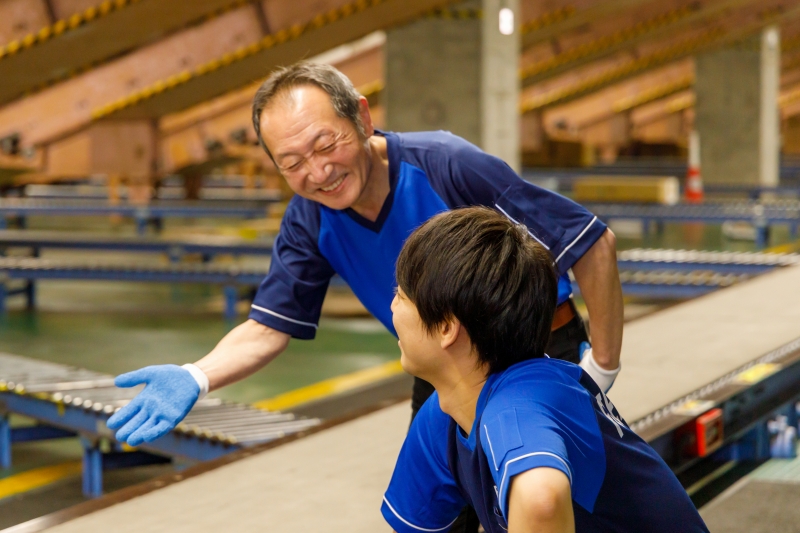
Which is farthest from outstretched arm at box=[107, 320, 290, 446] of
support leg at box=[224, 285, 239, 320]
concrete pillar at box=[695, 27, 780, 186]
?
concrete pillar at box=[695, 27, 780, 186]

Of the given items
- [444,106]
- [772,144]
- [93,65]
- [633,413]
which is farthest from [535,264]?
[772,144]

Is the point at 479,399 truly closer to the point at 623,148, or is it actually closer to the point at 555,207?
the point at 555,207

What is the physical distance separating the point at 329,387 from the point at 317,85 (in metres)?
4.06

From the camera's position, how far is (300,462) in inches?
118

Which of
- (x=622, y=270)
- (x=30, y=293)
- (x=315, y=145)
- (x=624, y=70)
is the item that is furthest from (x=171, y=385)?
(x=624, y=70)

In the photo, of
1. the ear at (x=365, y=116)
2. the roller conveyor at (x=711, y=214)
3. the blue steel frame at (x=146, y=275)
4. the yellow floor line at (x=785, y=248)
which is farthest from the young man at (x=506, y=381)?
the yellow floor line at (x=785, y=248)

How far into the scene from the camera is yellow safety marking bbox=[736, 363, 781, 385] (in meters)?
3.61

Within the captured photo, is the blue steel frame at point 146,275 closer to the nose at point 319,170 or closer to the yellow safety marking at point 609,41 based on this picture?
the nose at point 319,170

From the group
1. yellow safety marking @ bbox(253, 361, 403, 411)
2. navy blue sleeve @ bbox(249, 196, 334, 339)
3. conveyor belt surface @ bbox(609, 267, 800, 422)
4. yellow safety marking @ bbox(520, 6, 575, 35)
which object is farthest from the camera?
yellow safety marking @ bbox(520, 6, 575, 35)

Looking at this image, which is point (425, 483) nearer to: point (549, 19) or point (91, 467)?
point (91, 467)

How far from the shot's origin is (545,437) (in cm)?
128

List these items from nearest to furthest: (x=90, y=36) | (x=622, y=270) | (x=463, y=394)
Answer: (x=463, y=394), (x=622, y=270), (x=90, y=36)

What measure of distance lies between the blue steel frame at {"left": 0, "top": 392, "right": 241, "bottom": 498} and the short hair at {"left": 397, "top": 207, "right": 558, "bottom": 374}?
250cm

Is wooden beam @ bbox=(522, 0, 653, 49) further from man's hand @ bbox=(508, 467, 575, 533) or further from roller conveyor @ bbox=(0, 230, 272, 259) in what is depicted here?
man's hand @ bbox=(508, 467, 575, 533)
